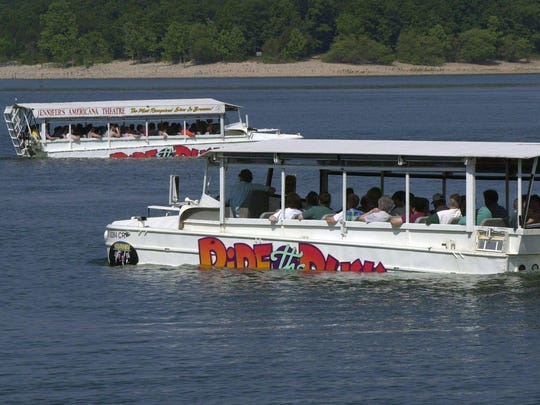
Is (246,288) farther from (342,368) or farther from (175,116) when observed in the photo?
(175,116)

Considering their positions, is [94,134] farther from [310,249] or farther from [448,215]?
[448,215]

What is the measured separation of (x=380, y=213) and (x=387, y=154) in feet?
3.70

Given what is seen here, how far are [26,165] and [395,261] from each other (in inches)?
1334

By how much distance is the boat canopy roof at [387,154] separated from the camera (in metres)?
26.5

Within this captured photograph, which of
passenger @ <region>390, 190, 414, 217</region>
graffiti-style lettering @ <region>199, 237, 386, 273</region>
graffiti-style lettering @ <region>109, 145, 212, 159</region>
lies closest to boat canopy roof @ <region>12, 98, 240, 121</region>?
graffiti-style lettering @ <region>109, 145, 212, 159</region>

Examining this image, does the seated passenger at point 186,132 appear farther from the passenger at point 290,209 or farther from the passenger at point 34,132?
the passenger at point 290,209

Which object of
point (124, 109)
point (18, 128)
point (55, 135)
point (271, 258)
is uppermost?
point (124, 109)

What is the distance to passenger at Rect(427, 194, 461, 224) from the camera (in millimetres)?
26891

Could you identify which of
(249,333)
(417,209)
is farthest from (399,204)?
(249,333)

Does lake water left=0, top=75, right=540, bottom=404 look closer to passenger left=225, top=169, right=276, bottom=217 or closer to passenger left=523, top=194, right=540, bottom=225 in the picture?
passenger left=523, top=194, right=540, bottom=225

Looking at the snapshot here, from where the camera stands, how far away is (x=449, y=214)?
26.9 meters

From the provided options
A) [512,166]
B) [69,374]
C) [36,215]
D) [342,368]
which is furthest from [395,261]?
[36,215]

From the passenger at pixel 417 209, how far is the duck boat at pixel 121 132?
31.5 m

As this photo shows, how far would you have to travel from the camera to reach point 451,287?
2638 cm
